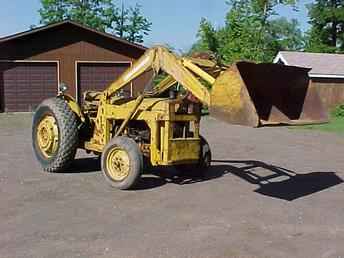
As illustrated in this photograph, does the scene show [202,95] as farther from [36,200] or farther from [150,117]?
[36,200]

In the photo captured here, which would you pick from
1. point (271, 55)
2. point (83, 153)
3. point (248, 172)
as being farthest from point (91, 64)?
point (271, 55)

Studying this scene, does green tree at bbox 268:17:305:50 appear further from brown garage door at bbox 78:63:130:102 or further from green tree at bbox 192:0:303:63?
brown garage door at bbox 78:63:130:102

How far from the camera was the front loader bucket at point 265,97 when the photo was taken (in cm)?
701

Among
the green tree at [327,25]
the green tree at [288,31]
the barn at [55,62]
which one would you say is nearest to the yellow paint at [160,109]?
the barn at [55,62]

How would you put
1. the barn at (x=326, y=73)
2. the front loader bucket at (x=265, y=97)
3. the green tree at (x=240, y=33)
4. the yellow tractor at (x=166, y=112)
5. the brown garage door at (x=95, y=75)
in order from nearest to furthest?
the front loader bucket at (x=265, y=97) → the yellow tractor at (x=166, y=112) → the brown garage door at (x=95, y=75) → the barn at (x=326, y=73) → the green tree at (x=240, y=33)

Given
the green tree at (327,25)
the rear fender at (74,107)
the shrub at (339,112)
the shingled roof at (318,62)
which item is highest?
the green tree at (327,25)

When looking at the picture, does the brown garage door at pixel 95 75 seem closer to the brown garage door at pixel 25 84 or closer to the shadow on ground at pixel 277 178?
the brown garage door at pixel 25 84

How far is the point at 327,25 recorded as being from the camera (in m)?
67.4

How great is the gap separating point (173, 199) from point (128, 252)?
264 cm

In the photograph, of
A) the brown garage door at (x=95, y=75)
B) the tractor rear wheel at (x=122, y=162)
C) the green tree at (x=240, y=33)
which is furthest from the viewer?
the green tree at (x=240, y=33)

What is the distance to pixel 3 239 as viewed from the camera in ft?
20.7

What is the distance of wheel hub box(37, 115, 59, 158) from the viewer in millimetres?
10383

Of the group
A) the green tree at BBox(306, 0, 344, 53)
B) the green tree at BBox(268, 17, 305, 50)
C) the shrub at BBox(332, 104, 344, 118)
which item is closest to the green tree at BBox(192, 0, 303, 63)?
the shrub at BBox(332, 104, 344, 118)

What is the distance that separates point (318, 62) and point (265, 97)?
36.1 m
